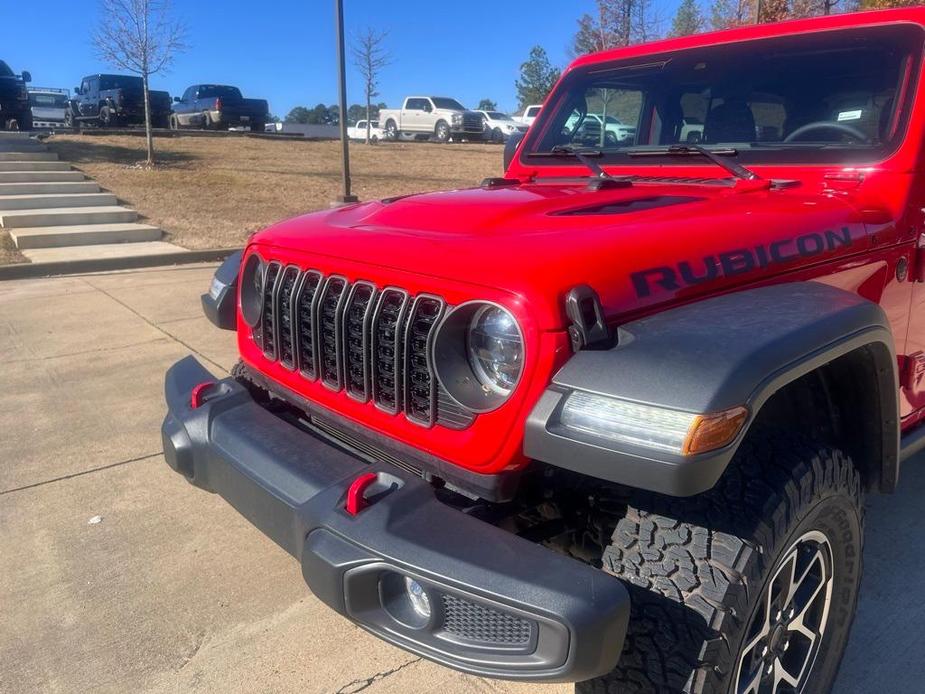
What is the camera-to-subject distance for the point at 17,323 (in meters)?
6.23

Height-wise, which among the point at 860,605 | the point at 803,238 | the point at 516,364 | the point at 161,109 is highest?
the point at 161,109

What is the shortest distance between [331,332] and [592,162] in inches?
54.9

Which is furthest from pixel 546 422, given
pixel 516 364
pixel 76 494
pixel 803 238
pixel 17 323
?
pixel 17 323

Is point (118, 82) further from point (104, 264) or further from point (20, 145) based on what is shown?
point (104, 264)

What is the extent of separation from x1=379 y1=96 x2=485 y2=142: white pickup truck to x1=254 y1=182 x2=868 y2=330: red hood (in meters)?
26.7

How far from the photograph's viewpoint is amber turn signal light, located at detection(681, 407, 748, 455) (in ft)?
4.80

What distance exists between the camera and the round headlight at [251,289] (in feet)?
8.56

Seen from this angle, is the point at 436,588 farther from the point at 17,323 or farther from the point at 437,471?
the point at 17,323

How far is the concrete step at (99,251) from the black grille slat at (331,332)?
7491mm

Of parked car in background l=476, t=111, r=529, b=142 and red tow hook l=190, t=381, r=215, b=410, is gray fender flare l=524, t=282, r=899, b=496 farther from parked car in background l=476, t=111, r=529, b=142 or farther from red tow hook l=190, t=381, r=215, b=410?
parked car in background l=476, t=111, r=529, b=142

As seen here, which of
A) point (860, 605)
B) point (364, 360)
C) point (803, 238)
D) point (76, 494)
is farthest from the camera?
point (76, 494)

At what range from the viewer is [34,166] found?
12.8 meters

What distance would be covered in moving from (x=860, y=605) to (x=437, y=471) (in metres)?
1.75

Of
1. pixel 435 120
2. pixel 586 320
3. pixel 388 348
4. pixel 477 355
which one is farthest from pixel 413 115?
pixel 586 320
